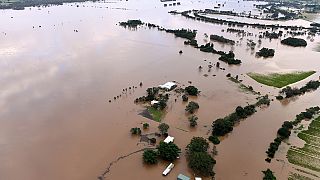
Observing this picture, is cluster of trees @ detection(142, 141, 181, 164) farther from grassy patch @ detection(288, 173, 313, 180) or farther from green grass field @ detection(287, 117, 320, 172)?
green grass field @ detection(287, 117, 320, 172)

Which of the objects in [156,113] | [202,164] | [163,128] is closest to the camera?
[202,164]

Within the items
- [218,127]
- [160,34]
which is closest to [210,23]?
[160,34]

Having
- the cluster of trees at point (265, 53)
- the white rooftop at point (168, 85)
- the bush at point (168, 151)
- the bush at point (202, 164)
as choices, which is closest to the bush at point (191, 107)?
the white rooftop at point (168, 85)

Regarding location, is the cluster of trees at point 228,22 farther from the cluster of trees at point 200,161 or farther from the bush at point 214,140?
the cluster of trees at point 200,161

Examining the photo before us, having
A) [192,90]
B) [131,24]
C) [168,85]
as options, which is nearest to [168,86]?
[168,85]

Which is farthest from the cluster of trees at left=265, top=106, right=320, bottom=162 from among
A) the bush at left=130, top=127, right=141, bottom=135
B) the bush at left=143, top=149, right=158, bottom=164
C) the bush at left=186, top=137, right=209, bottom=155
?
the bush at left=130, top=127, right=141, bottom=135

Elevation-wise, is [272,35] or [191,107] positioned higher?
[272,35]

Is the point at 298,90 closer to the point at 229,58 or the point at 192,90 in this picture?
the point at 229,58
